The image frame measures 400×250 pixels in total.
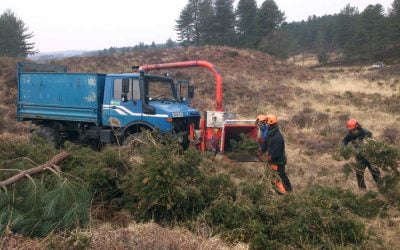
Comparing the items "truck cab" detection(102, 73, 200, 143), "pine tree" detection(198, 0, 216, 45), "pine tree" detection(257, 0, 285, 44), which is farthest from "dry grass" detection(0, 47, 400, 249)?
"pine tree" detection(198, 0, 216, 45)

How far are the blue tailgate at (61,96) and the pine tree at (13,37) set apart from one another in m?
42.8

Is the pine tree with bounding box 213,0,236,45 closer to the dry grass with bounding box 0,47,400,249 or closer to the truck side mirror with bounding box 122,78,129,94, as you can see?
the dry grass with bounding box 0,47,400,249

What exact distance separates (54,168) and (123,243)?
1.79m

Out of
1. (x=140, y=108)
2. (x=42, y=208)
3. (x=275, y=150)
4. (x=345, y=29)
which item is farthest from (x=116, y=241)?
(x=345, y=29)

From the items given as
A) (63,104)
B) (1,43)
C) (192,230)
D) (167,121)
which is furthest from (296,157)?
(1,43)

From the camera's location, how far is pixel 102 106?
11.0m

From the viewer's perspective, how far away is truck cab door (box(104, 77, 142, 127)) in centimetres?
1041

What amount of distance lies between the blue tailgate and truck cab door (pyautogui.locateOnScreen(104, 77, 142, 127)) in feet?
1.67

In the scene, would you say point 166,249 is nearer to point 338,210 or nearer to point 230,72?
point 338,210

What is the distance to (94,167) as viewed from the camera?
6301 mm

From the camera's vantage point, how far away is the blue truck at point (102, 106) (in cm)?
1040

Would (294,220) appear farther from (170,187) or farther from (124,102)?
(124,102)

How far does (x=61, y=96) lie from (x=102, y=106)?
1.37 metres

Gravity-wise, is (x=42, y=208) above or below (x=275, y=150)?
below
